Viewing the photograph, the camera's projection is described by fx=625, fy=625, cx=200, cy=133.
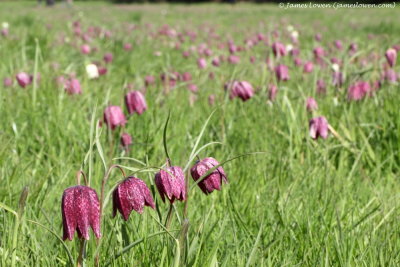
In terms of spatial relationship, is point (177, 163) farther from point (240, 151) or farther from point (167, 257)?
point (167, 257)

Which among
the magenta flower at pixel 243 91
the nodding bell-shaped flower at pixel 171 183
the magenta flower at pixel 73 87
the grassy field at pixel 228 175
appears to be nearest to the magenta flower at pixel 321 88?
the grassy field at pixel 228 175

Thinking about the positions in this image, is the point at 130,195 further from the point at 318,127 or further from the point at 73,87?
the point at 73,87

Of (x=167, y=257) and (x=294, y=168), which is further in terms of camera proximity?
(x=294, y=168)

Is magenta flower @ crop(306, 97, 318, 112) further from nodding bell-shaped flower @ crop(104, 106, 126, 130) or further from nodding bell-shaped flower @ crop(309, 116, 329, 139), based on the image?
nodding bell-shaped flower @ crop(104, 106, 126, 130)

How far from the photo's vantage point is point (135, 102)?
2.34m

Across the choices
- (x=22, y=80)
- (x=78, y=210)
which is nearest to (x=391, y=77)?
(x=22, y=80)

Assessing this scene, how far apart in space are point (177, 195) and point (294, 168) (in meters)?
1.17

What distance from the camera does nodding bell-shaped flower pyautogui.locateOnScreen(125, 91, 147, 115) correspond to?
232cm

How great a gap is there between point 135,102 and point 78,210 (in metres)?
1.29

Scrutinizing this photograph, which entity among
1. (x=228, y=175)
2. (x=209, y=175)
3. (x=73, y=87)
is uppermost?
(x=209, y=175)

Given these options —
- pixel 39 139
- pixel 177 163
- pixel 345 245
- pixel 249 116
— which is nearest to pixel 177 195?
pixel 345 245

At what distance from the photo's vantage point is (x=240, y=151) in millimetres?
2527

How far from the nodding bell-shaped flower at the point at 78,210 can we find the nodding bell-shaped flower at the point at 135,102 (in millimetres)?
1241

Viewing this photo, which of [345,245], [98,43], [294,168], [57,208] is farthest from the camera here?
[98,43]
